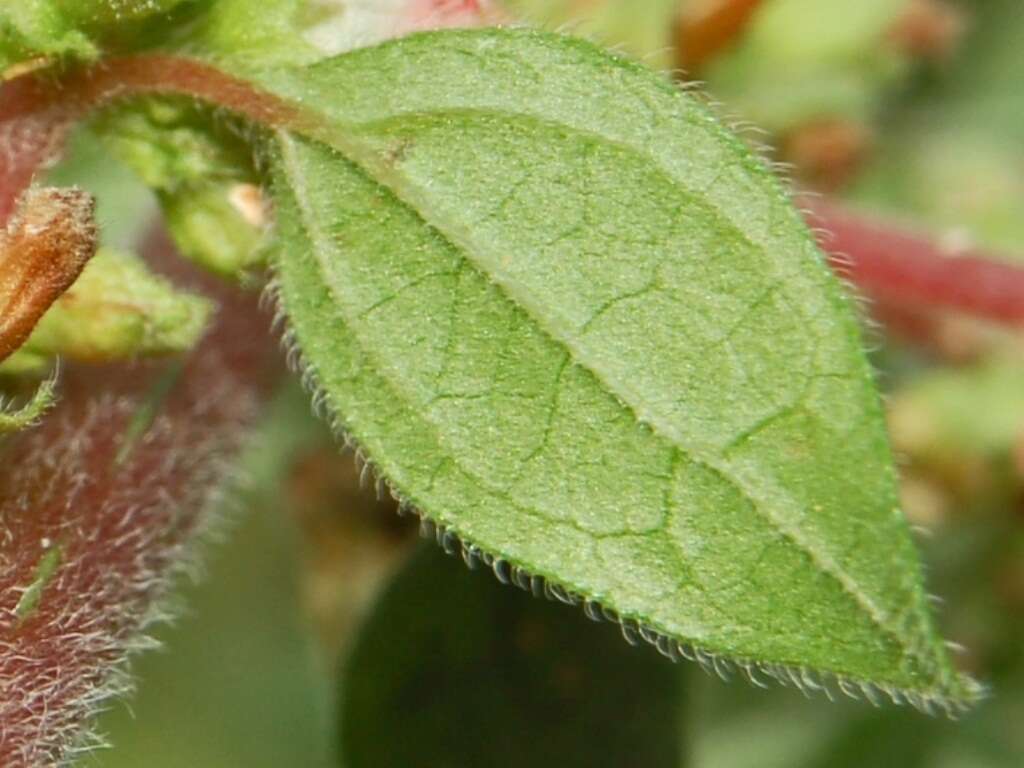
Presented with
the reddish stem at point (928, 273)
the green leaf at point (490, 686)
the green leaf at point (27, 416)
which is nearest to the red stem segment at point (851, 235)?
the reddish stem at point (928, 273)

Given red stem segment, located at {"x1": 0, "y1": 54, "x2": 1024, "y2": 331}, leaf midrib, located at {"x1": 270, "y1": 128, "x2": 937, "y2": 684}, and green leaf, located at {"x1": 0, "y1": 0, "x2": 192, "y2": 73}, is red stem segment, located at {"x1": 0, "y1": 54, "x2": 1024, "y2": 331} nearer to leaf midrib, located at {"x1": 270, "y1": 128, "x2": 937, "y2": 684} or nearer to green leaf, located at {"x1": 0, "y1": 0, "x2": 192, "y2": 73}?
green leaf, located at {"x1": 0, "y1": 0, "x2": 192, "y2": 73}

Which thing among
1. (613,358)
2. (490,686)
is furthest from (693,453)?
(490,686)

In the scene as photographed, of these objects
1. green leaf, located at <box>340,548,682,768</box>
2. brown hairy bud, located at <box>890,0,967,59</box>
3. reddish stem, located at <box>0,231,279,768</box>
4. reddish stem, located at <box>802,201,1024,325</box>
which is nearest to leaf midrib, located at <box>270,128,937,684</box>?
reddish stem, located at <box>0,231,279,768</box>

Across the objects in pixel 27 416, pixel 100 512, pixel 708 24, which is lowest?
pixel 708 24

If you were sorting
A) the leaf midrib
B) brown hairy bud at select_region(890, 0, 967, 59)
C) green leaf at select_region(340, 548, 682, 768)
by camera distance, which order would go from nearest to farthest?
the leaf midrib
green leaf at select_region(340, 548, 682, 768)
brown hairy bud at select_region(890, 0, 967, 59)

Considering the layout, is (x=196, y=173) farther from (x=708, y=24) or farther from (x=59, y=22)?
(x=708, y=24)
